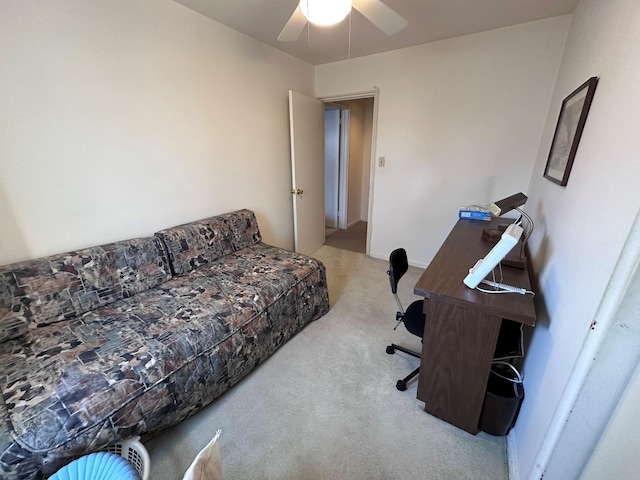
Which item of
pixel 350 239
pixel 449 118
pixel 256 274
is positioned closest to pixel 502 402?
pixel 256 274

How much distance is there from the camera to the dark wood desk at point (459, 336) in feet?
3.90

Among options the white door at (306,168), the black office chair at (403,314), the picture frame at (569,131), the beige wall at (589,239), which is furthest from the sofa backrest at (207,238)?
the picture frame at (569,131)

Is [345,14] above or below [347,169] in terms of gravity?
above

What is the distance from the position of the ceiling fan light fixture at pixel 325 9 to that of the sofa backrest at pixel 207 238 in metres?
1.64

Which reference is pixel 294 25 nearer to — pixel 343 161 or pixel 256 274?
pixel 256 274

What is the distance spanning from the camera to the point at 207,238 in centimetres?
219

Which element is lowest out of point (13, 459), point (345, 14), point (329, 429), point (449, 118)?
point (329, 429)

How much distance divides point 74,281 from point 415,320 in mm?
2020

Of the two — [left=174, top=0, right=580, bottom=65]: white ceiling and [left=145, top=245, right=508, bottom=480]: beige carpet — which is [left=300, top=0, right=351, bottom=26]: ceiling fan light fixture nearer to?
[left=174, top=0, right=580, bottom=65]: white ceiling

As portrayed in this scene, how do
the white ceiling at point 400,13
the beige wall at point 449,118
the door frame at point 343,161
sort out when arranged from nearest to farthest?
the white ceiling at point 400,13, the beige wall at point 449,118, the door frame at point 343,161

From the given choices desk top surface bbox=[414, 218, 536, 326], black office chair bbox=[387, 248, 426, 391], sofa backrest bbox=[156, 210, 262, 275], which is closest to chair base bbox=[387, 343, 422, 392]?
black office chair bbox=[387, 248, 426, 391]

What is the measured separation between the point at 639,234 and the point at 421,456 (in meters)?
1.26

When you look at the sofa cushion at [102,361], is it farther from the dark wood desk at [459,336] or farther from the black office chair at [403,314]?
the dark wood desk at [459,336]

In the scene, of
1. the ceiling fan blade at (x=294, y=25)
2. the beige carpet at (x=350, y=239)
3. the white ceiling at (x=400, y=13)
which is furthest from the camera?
the beige carpet at (x=350, y=239)
